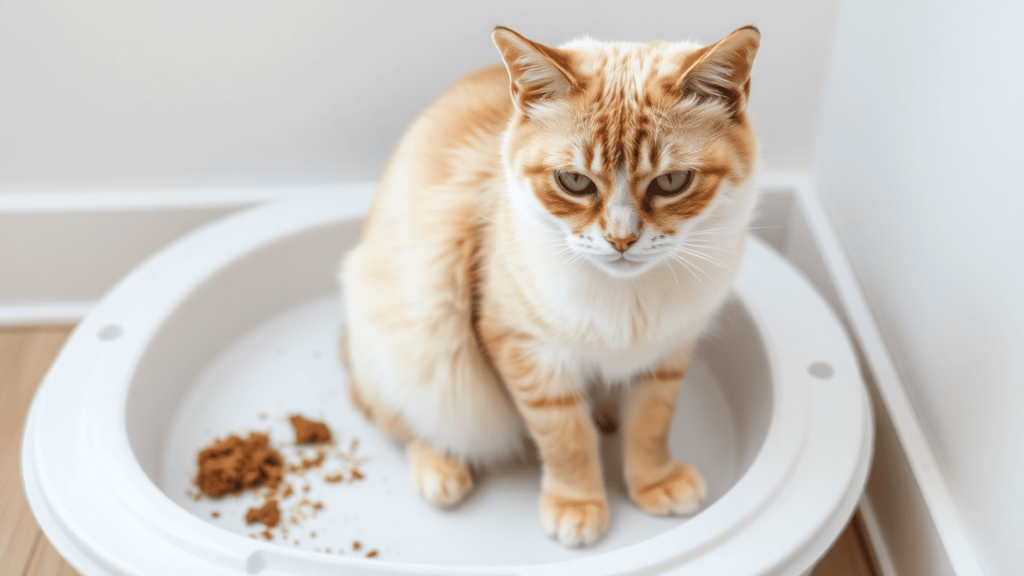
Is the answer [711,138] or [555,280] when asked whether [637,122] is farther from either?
[555,280]

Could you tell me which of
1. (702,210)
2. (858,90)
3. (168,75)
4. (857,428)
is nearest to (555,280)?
(702,210)

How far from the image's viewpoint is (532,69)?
901 millimetres

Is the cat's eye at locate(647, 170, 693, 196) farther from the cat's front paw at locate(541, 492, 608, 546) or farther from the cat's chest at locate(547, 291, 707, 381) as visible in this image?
the cat's front paw at locate(541, 492, 608, 546)

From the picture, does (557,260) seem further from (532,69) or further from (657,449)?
(657,449)

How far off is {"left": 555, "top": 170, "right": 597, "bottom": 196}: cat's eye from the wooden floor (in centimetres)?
86

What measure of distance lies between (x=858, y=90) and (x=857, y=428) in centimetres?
69

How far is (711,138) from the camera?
36.0 inches

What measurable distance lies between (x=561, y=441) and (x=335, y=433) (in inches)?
21.2

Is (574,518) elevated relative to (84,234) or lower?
lower

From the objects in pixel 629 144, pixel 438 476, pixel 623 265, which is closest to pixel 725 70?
pixel 629 144

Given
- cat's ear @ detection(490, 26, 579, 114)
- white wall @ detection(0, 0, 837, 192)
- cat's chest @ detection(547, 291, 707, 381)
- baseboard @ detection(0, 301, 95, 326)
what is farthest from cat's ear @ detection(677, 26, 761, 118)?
baseboard @ detection(0, 301, 95, 326)

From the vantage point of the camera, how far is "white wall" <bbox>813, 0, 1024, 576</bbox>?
1.00m

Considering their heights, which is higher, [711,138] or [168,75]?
[168,75]

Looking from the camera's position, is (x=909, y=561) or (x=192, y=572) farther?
(x=909, y=561)
